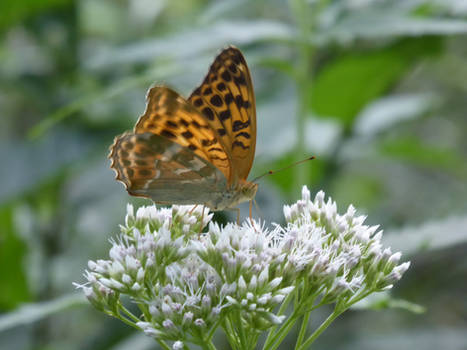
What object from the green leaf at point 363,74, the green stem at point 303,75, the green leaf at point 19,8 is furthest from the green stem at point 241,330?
the green leaf at point 19,8

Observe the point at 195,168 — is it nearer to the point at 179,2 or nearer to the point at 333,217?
the point at 333,217

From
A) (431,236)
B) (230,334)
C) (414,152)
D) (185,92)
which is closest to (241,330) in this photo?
(230,334)

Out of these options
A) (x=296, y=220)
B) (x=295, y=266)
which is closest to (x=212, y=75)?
(x=296, y=220)

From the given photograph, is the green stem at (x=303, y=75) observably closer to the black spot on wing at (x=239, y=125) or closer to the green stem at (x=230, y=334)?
the black spot on wing at (x=239, y=125)

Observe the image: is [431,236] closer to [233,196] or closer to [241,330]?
[233,196]

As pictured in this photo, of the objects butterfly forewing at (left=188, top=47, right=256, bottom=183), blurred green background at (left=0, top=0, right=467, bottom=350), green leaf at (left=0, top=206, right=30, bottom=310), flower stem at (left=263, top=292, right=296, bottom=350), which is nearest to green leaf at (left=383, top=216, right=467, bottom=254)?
blurred green background at (left=0, top=0, right=467, bottom=350)

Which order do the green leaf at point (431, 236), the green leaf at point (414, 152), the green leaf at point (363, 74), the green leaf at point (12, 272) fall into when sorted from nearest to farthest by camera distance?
the green leaf at point (431, 236) < the green leaf at point (363, 74) < the green leaf at point (12, 272) < the green leaf at point (414, 152)
